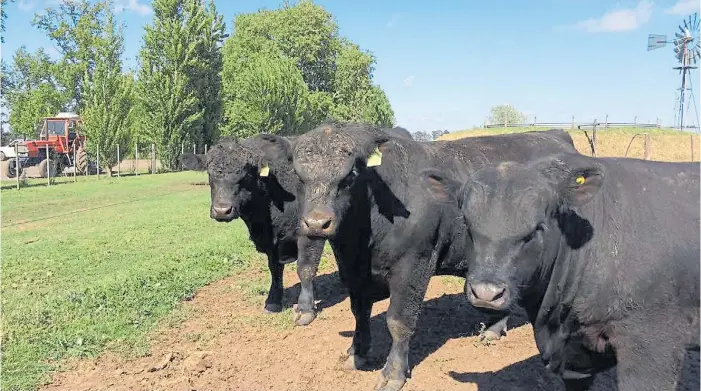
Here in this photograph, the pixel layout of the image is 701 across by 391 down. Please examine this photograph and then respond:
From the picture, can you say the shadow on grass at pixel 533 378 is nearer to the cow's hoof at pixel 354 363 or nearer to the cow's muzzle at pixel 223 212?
the cow's hoof at pixel 354 363

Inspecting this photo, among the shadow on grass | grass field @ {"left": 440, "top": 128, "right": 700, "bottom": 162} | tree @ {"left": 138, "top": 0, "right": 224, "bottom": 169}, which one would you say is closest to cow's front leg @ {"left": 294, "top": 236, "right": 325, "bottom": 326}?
the shadow on grass

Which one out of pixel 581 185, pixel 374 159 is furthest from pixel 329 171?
pixel 581 185

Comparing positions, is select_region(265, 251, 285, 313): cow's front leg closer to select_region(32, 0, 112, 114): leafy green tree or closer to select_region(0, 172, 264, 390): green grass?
select_region(0, 172, 264, 390): green grass

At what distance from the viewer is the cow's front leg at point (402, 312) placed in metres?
5.10

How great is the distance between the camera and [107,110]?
37688 mm

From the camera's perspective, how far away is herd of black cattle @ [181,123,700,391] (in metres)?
3.14

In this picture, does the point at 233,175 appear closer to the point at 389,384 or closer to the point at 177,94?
the point at 389,384

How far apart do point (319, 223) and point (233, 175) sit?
3134 millimetres

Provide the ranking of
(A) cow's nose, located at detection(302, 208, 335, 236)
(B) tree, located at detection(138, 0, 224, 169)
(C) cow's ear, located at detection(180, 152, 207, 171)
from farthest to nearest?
(B) tree, located at detection(138, 0, 224, 169) < (C) cow's ear, located at detection(180, 152, 207, 171) < (A) cow's nose, located at detection(302, 208, 335, 236)

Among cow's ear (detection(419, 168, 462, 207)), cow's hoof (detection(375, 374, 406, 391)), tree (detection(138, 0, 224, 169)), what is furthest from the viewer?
tree (detection(138, 0, 224, 169))

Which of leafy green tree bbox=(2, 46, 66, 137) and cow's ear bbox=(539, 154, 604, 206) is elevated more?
leafy green tree bbox=(2, 46, 66, 137)

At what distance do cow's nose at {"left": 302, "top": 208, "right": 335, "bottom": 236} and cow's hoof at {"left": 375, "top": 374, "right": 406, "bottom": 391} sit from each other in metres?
1.63

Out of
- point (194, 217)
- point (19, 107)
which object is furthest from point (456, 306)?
point (19, 107)

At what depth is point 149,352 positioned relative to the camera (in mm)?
5828
